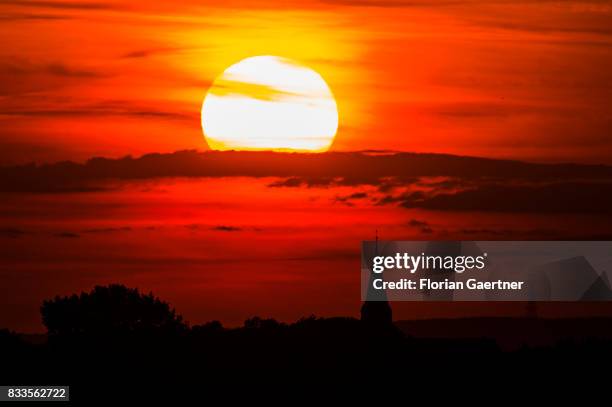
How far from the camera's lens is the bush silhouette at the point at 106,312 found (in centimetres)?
15030

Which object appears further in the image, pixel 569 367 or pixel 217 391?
pixel 569 367

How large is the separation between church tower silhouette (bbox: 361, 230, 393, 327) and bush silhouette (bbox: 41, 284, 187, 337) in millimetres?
17857

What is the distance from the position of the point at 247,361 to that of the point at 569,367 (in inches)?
866

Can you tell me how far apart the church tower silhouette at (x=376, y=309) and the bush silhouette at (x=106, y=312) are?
1786 cm

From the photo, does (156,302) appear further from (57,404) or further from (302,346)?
(57,404)

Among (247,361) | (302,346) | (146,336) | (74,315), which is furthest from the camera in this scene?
(74,315)

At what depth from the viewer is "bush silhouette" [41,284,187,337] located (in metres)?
150

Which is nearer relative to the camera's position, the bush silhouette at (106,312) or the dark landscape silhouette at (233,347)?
the dark landscape silhouette at (233,347)

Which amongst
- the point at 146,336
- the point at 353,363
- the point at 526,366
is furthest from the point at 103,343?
the point at 526,366

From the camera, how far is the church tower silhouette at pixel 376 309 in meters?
138

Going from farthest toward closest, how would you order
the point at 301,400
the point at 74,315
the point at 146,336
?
1. the point at 74,315
2. the point at 146,336
3. the point at 301,400

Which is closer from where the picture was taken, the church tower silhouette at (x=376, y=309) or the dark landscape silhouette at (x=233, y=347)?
the dark landscape silhouette at (x=233, y=347)

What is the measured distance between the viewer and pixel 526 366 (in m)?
106

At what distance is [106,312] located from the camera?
153 metres
